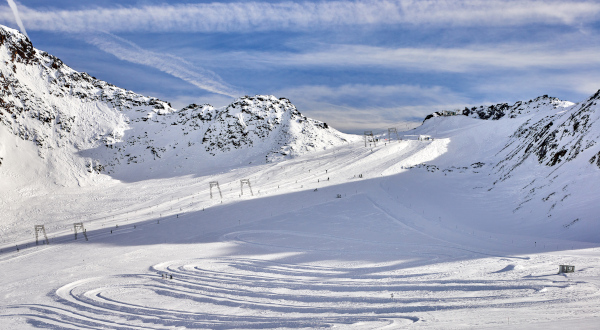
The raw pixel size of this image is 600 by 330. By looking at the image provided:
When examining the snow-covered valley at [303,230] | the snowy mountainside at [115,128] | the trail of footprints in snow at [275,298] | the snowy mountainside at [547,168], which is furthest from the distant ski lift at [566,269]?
the snowy mountainside at [115,128]

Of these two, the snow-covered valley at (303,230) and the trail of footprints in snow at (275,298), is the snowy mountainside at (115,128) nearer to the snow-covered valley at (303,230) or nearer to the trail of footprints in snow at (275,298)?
the snow-covered valley at (303,230)

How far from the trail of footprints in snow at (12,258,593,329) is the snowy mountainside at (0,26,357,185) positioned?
5569 centimetres

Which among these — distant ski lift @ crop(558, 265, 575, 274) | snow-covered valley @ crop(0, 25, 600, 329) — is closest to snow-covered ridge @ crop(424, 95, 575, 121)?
snow-covered valley @ crop(0, 25, 600, 329)

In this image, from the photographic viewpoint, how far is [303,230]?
88.5ft

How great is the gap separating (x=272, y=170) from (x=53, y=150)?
45.4 meters

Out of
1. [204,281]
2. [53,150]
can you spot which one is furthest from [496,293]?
[53,150]

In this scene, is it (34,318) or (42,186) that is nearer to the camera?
(34,318)

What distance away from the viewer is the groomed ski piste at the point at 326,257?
10922mm

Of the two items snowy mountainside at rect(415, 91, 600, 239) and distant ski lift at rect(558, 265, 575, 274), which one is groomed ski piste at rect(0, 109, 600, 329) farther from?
distant ski lift at rect(558, 265, 575, 274)

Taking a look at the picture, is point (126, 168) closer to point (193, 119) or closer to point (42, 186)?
point (42, 186)

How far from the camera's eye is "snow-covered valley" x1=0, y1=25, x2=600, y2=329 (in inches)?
454

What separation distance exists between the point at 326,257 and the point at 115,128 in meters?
77.8

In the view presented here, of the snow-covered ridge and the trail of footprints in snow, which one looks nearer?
the trail of footprints in snow

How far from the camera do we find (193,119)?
290 feet
